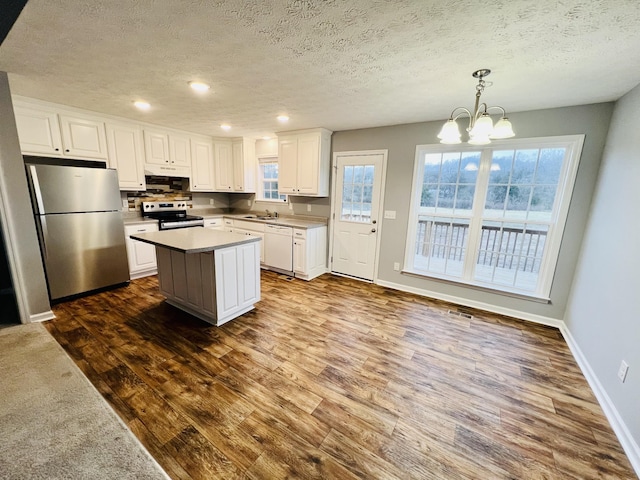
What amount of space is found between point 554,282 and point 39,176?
576 cm

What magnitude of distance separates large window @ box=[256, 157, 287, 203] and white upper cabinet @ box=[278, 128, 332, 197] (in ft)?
1.94

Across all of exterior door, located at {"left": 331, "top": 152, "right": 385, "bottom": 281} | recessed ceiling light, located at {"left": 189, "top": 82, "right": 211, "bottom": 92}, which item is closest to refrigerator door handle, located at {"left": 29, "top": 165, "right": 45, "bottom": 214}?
recessed ceiling light, located at {"left": 189, "top": 82, "right": 211, "bottom": 92}

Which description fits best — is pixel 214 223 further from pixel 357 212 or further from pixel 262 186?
pixel 357 212

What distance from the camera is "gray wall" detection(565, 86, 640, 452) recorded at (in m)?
1.67

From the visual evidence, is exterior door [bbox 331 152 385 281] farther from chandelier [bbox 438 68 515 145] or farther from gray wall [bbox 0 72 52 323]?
gray wall [bbox 0 72 52 323]

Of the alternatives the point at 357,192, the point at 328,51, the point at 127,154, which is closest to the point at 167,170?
the point at 127,154

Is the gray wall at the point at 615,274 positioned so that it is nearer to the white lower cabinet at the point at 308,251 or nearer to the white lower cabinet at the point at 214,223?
the white lower cabinet at the point at 308,251

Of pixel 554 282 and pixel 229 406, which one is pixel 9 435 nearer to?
pixel 229 406

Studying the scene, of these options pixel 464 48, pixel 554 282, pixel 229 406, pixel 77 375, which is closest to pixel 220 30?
pixel 464 48

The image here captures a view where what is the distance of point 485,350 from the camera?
2.41 metres

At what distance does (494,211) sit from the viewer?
3.12m

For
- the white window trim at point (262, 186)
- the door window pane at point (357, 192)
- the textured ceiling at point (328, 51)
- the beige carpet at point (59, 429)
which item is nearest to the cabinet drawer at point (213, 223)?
the white window trim at point (262, 186)

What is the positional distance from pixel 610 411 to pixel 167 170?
5.63m

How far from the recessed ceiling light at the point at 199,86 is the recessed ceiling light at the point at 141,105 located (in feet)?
3.07
